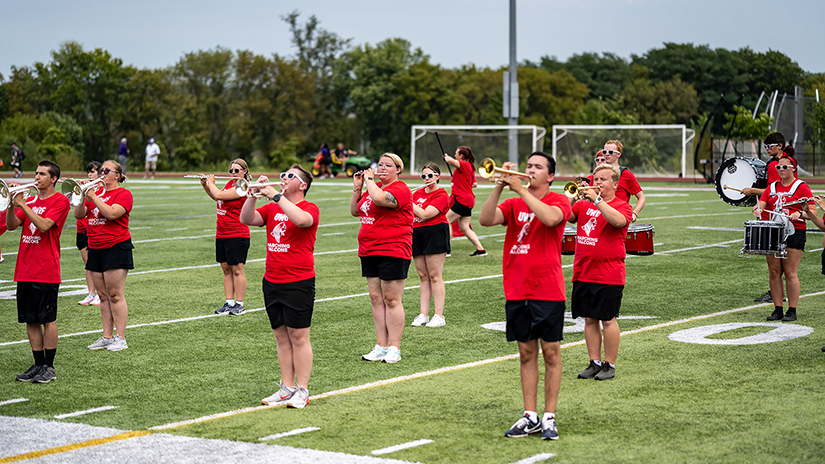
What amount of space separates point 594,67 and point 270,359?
77.4m

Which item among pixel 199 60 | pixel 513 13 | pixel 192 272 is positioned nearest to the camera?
pixel 192 272

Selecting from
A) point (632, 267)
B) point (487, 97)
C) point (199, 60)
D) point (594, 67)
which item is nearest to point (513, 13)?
point (632, 267)

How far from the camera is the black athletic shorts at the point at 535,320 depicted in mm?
6004

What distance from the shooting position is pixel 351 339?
378 inches

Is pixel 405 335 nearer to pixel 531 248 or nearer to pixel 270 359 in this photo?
pixel 270 359

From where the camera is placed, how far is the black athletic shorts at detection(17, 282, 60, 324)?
7.90 metres

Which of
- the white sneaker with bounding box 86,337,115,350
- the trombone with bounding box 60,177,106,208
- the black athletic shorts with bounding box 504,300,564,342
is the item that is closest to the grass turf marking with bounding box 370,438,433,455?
the black athletic shorts with bounding box 504,300,564,342

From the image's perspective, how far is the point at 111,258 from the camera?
8992 mm

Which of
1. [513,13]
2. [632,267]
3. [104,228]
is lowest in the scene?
[632,267]

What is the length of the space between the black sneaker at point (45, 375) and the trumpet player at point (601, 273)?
448cm

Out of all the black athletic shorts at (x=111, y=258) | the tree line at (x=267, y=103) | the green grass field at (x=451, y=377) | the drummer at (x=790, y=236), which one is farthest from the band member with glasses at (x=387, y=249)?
the tree line at (x=267, y=103)

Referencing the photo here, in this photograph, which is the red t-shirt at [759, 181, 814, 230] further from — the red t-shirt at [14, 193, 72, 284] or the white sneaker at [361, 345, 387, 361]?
the red t-shirt at [14, 193, 72, 284]

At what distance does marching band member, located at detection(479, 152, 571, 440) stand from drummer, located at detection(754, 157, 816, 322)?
16.6 feet

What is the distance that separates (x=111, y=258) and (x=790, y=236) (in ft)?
23.6
